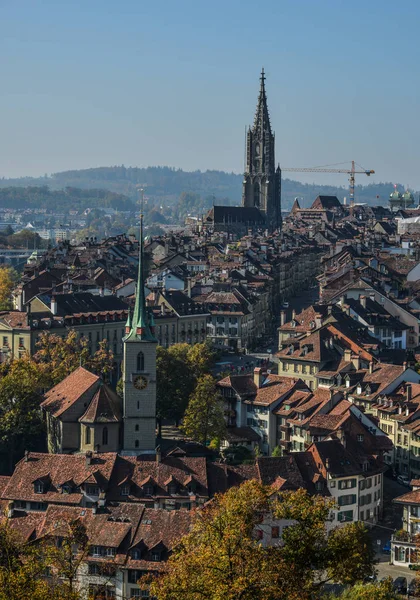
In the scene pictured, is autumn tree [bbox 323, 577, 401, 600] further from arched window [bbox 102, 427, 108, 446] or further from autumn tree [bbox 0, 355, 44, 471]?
autumn tree [bbox 0, 355, 44, 471]

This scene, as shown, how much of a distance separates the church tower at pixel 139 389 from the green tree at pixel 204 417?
611 centimetres

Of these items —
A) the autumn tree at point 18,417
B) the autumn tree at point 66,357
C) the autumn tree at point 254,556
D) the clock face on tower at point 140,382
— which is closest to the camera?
the autumn tree at point 254,556

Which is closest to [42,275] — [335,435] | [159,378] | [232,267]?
[232,267]

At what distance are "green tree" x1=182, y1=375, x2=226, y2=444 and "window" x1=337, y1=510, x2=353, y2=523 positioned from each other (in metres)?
14.5

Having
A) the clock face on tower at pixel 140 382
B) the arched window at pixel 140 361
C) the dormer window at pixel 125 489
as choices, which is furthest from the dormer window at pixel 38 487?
the arched window at pixel 140 361

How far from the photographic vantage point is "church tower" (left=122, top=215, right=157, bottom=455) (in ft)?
278

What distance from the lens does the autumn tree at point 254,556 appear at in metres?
49.2

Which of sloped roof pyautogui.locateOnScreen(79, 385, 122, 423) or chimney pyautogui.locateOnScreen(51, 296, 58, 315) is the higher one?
chimney pyautogui.locateOnScreen(51, 296, 58, 315)

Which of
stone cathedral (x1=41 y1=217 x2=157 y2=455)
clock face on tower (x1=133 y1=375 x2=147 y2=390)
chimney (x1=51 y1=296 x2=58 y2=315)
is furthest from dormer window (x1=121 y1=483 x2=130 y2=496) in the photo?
chimney (x1=51 y1=296 x2=58 y2=315)

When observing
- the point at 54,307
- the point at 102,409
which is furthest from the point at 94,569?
the point at 54,307

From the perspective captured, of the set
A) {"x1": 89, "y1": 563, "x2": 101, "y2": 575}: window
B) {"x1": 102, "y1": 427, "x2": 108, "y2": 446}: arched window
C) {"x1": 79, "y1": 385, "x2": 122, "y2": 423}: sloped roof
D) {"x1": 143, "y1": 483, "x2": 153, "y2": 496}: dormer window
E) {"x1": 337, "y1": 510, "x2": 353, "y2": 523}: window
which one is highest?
{"x1": 79, "y1": 385, "x2": 122, "y2": 423}: sloped roof

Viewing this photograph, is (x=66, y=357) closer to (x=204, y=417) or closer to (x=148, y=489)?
(x=204, y=417)

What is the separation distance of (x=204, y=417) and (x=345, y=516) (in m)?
15.7

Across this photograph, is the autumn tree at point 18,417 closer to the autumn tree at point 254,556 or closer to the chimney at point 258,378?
the chimney at point 258,378
